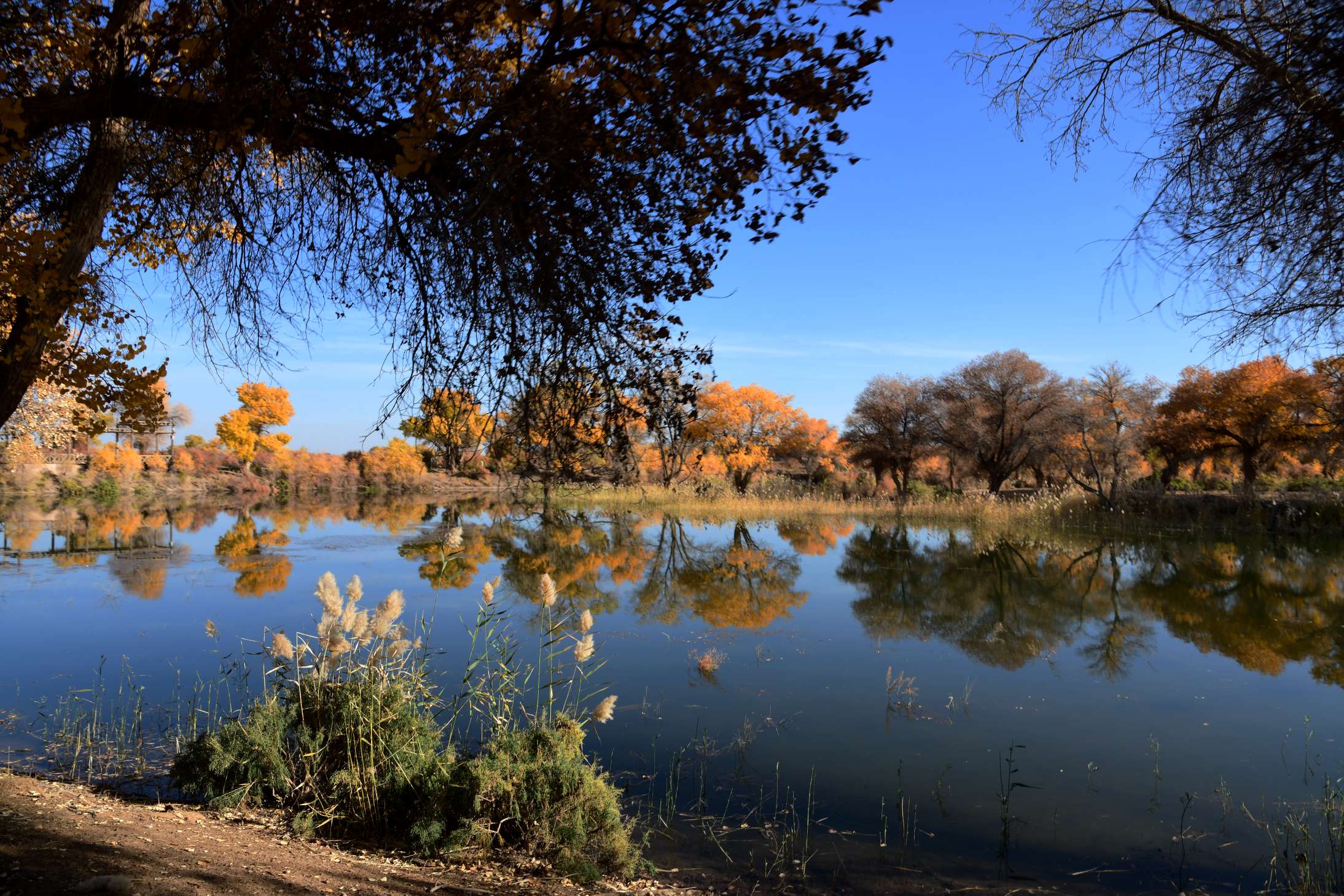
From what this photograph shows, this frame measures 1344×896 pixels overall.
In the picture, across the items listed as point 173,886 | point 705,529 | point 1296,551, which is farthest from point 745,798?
point 1296,551

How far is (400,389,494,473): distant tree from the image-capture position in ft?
11.2

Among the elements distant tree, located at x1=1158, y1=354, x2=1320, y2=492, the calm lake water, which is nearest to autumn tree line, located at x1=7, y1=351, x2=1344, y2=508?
distant tree, located at x1=1158, y1=354, x2=1320, y2=492

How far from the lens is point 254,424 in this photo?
46500 mm

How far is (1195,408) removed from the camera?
86.6 feet

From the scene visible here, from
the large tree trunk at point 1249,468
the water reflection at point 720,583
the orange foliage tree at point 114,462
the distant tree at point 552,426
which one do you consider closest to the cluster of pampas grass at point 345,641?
the distant tree at point 552,426

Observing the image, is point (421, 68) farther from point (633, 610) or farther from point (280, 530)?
point (280, 530)

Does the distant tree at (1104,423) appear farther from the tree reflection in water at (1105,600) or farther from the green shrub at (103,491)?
the green shrub at (103,491)

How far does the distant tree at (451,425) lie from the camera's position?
341 centimetres

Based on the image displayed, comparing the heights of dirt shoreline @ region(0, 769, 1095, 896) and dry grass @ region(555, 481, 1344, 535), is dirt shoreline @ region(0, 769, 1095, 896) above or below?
below

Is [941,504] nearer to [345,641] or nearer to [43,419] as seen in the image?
[345,641]

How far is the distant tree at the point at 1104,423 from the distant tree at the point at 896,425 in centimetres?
508

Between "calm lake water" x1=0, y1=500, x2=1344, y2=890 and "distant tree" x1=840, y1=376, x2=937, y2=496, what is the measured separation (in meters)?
12.6

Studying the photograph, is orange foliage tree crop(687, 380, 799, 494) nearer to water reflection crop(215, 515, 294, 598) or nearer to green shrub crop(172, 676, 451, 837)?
water reflection crop(215, 515, 294, 598)

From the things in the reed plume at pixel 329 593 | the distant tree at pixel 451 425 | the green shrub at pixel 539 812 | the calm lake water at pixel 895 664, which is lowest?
the calm lake water at pixel 895 664
